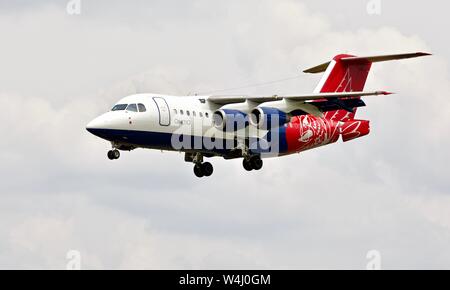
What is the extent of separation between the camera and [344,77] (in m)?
53.3

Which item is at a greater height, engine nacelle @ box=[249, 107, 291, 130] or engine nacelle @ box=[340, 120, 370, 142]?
engine nacelle @ box=[249, 107, 291, 130]

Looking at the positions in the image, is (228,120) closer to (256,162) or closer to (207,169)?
(256,162)

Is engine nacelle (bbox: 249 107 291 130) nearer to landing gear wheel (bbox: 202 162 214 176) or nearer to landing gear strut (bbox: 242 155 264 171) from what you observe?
landing gear strut (bbox: 242 155 264 171)

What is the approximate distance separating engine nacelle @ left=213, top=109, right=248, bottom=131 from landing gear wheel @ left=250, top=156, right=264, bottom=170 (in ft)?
4.80

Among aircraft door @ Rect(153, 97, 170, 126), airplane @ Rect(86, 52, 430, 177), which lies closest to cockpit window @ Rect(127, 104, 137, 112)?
airplane @ Rect(86, 52, 430, 177)

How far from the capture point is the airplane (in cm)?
4634

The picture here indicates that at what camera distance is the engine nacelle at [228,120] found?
4834cm

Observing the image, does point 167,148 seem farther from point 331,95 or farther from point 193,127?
point 331,95

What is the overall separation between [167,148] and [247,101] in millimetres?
3901

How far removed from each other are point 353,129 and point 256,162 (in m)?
5.07

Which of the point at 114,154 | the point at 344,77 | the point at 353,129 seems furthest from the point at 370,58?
the point at 114,154

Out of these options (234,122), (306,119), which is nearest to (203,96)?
(234,122)

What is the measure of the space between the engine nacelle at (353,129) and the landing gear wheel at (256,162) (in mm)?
4473

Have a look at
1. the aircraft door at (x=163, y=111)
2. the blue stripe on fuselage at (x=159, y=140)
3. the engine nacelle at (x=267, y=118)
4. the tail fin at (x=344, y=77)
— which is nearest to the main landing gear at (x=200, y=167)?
the blue stripe on fuselage at (x=159, y=140)
